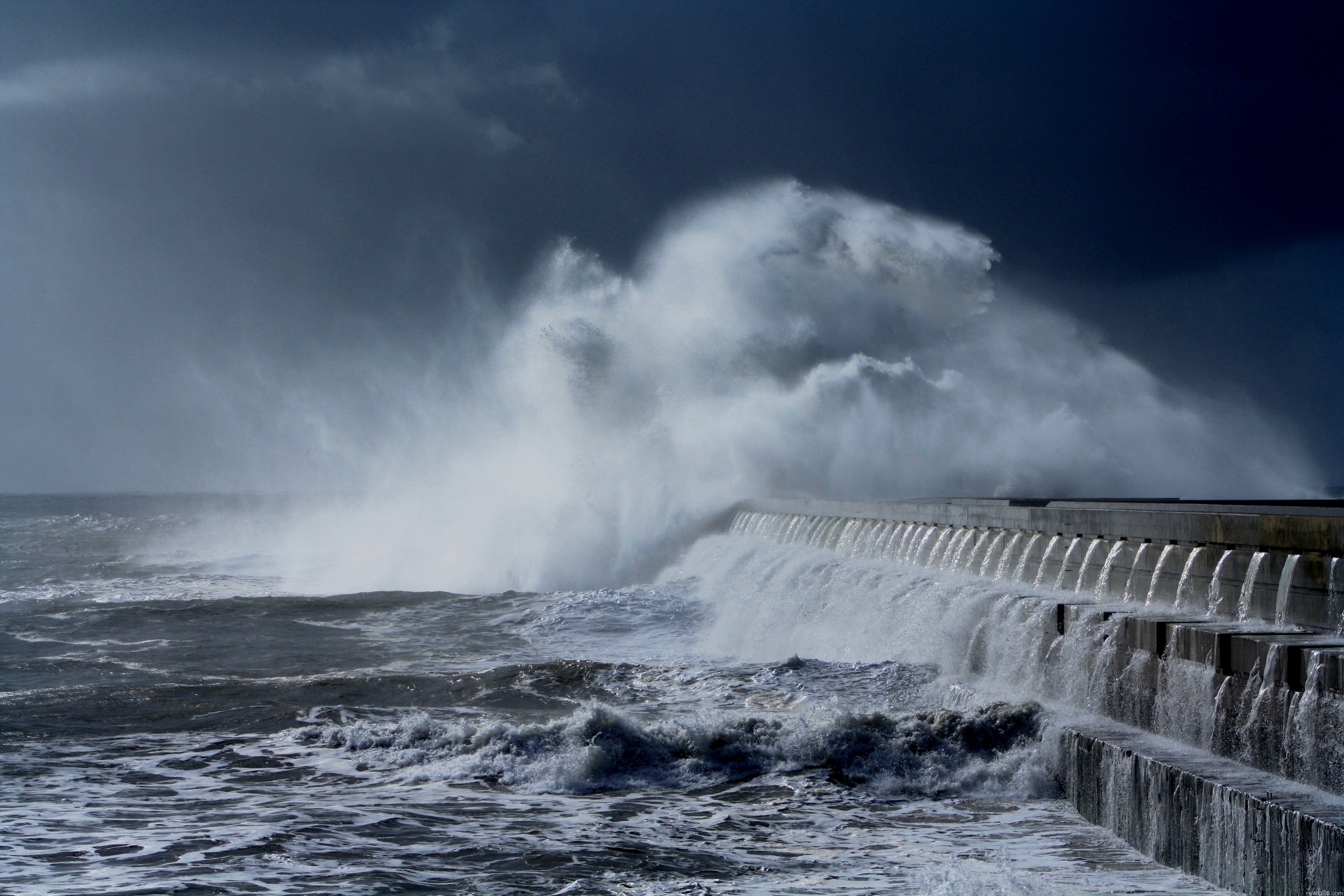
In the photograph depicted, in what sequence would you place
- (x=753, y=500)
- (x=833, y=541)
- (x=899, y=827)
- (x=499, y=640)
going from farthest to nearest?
(x=753, y=500)
(x=833, y=541)
(x=499, y=640)
(x=899, y=827)

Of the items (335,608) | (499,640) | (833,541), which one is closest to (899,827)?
(499,640)

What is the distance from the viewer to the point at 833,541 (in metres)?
19.8

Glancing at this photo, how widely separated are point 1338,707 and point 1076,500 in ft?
40.1

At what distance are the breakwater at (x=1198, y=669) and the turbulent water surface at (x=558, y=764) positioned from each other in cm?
36

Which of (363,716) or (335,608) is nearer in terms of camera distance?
(363,716)

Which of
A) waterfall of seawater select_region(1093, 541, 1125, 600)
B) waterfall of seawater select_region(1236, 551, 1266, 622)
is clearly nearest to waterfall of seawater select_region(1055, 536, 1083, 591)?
waterfall of seawater select_region(1093, 541, 1125, 600)

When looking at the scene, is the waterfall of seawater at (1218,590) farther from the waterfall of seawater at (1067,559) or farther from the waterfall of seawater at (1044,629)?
the waterfall of seawater at (1067,559)

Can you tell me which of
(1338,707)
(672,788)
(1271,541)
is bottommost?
(672,788)

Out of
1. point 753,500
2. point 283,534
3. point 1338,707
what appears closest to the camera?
point 1338,707

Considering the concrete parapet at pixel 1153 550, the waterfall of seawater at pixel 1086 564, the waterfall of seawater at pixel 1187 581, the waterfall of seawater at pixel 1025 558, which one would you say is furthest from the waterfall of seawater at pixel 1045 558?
the waterfall of seawater at pixel 1187 581

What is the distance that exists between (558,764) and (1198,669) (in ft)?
16.0

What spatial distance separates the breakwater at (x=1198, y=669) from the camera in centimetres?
604

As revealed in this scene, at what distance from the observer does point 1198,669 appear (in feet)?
24.7

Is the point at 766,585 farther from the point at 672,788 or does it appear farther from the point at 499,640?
the point at 672,788
